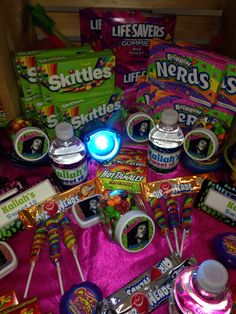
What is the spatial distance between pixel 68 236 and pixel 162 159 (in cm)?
39

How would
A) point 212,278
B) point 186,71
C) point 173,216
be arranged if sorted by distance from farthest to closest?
point 186,71
point 173,216
point 212,278

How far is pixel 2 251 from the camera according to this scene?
3.18 ft

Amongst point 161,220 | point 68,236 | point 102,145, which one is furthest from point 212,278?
point 102,145

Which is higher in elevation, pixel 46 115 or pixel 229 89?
pixel 229 89

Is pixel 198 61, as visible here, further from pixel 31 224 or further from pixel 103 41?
pixel 31 224

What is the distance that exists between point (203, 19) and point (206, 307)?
1181 millimetres

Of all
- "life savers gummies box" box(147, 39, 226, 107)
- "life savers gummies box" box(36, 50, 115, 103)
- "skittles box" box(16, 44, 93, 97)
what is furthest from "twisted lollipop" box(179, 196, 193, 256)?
"skittles box" box(16, 44, 93, 97)

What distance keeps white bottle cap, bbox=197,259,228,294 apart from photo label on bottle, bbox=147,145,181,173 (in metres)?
0.46

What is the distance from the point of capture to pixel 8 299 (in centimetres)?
88

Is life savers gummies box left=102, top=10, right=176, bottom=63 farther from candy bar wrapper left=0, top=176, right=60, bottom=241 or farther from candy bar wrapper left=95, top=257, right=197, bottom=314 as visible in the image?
candy bar wrapper left=95, top=257, right=197, bottom=314

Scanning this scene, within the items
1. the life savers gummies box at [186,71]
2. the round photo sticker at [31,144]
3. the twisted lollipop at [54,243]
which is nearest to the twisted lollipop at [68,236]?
the twisted lollipop at [54,243]

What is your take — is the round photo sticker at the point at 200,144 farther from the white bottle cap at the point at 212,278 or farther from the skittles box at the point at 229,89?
the white bottle cap at the point at 212,278

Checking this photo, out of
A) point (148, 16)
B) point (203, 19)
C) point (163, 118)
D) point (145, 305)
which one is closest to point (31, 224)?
point (145, 305)

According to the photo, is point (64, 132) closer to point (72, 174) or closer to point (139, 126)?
point (72, 174)
